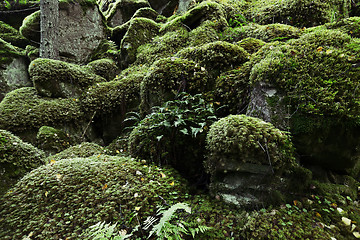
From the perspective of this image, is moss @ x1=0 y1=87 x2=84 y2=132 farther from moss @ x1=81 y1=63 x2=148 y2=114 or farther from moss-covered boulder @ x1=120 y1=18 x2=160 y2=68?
moss-covered boulder @ x1=120 y1=18 x2=160 y2=68

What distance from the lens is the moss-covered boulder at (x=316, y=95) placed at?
274 cm

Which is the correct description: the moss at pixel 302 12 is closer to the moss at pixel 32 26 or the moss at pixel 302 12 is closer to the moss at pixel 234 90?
the moss at pixel 234 90

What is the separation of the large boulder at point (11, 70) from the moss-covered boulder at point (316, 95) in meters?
11.1

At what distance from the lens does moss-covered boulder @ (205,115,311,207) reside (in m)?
2.58

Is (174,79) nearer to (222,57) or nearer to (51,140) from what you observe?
(222,57)

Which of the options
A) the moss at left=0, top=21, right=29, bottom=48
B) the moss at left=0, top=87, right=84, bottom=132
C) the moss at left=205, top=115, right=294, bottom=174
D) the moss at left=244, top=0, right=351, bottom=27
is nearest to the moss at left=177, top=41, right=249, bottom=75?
the moss at left=205, top=115, right=294, bottom=174

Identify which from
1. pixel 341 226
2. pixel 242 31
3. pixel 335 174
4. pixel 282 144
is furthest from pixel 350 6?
pixel 341 226

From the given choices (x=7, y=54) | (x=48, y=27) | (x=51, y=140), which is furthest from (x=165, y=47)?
(x=7, y=54)

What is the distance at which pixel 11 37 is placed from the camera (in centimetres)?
1071

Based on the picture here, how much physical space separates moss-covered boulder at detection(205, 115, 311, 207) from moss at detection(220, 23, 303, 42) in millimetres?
3128

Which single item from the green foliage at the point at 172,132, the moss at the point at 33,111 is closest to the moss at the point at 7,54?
the moss at the point at 33,111

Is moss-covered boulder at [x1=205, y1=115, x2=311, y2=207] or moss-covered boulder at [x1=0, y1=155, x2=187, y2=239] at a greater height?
moss-covered boulder at [x1=205, y1=115, x2=311, y2=207]

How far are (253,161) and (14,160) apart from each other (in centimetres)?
425

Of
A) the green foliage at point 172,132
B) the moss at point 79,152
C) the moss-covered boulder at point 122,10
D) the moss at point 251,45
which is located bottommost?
the moss at point 79,152
